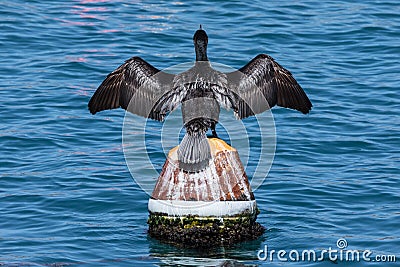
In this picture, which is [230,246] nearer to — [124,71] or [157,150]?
[124,71]

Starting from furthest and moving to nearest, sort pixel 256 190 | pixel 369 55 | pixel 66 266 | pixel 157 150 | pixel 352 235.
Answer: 1. pixel 369 55
2. pixel 157 150
3. pixel 256 190
4. pixel 352 235
5. pixel 66 266

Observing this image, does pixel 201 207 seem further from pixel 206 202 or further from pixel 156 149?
pixel 156 149

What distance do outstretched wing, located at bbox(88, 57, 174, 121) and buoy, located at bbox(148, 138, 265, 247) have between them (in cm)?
95

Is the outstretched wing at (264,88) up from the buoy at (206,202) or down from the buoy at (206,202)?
up

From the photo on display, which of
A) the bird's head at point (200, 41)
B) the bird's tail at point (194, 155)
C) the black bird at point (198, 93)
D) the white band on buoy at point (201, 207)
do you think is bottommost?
the white band on buoy at point (201, 207)

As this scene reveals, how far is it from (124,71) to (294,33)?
348 inches

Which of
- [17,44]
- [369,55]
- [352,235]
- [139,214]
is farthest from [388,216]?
[17,44]

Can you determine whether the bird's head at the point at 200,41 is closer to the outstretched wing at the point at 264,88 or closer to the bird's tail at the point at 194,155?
the outstretched wing at the point at 264,88

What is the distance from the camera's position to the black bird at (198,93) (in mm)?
8734

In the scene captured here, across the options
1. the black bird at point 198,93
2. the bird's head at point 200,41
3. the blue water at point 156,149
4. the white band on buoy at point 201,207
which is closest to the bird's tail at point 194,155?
the black bird at point 198,93

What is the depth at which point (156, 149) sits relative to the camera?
42.0 feet

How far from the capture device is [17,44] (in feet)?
56.6

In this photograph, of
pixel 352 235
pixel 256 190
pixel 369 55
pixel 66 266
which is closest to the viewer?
pixel 66 266

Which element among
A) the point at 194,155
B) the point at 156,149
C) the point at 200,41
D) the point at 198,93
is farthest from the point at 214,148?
the point at 156,149
